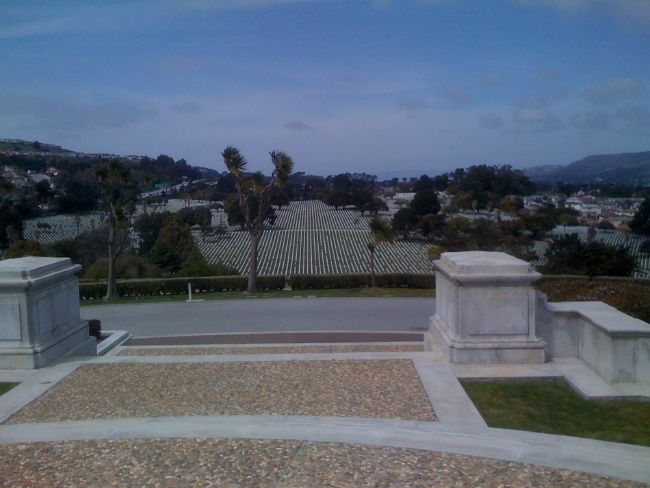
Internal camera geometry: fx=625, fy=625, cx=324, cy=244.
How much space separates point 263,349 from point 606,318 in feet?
17.2

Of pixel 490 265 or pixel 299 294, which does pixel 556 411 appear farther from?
pixel 299 294

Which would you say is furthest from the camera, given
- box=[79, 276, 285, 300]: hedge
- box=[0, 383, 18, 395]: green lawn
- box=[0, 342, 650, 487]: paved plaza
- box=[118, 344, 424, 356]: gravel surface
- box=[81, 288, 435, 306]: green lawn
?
box=[79, 276, 285, 300]: hedge

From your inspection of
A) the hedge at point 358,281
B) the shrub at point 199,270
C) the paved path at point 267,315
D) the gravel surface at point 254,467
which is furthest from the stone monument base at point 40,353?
the shrub at point 199,270

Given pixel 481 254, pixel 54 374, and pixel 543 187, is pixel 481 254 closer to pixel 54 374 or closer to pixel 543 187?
pixel 54 374

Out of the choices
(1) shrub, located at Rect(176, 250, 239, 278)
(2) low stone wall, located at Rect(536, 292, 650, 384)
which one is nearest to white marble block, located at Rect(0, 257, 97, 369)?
(2) low stone wall, located at Rect(536, 292, 650, 384)

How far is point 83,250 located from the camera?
3759 centimetres

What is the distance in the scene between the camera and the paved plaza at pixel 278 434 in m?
4.63

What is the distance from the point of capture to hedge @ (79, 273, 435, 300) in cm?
2603

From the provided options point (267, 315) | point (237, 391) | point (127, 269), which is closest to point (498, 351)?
point (237, 391)

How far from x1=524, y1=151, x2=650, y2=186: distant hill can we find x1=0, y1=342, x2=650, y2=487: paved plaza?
8587 centimetres

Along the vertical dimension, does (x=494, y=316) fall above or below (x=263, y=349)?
above

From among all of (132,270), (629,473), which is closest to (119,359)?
(629,473)

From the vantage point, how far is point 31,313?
8.01 m

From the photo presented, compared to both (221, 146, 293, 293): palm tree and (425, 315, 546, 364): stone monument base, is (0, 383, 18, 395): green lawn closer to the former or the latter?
(425, 315, 546, 364): stone monument base
